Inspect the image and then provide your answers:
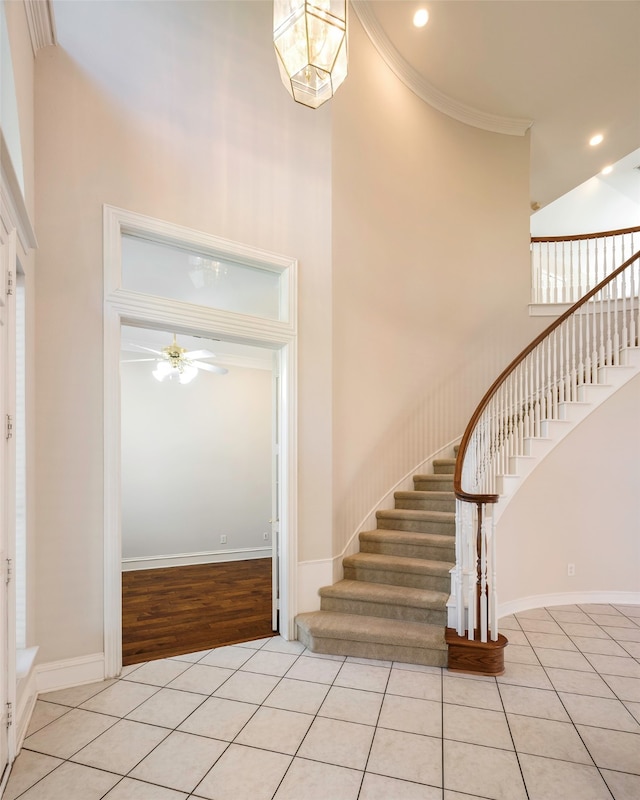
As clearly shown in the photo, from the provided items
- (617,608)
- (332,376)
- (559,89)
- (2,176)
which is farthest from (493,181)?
(2,176)

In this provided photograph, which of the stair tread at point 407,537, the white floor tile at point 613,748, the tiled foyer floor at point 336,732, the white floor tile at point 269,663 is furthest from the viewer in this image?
the stair tread at point 407,537

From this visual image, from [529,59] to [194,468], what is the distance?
6667mm

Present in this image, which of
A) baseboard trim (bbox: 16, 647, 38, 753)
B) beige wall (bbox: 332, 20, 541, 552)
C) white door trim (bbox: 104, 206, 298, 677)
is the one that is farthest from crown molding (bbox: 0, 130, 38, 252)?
beige wall (bbox: 332, 20, 541, 552)

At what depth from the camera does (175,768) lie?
2252mm

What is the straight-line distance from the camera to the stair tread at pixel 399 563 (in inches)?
153

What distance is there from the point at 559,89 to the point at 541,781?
695cm

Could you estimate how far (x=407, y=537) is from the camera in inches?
170

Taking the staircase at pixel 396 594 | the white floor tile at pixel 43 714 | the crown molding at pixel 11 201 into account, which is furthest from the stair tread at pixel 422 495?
the crown molding at pixel 11 201

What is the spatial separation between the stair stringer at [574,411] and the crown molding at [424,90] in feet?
11.7

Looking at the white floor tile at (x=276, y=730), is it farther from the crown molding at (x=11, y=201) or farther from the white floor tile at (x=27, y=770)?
the crown molding at (x=11, y=201)

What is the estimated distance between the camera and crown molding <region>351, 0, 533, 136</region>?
15.7 ft

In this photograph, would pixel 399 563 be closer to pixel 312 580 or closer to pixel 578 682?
pixel 312 580

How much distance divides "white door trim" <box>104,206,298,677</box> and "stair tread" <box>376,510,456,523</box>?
1.22 m

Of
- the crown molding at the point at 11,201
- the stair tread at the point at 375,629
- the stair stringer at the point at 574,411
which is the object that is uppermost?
the crown molding at the point at 11,201
